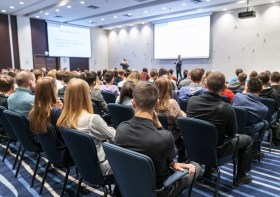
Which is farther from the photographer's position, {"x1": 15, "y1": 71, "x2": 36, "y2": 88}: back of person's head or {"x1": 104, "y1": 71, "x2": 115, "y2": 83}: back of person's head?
{"x1": 104, "y1": 71, "x2": 115, "y2": 83}: back of person's head

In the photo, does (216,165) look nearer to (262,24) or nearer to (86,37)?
(262,24)

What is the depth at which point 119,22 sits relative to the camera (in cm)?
1552

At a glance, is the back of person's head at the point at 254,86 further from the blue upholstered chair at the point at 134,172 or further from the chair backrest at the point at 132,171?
the chair backrest at the point at 132,171

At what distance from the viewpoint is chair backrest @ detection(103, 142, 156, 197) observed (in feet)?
4.56

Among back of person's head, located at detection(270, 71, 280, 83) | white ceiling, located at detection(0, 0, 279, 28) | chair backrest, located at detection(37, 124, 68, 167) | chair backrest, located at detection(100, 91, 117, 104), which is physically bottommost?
chair backrest, located at detection(37, 124, 68, 167)

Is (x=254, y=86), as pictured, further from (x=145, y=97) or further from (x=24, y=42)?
(x=24, y=42)

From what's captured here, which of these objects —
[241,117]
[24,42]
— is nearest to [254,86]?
[241,117]

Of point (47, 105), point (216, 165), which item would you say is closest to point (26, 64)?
point (47, 105)

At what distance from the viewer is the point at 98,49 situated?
1767 cm

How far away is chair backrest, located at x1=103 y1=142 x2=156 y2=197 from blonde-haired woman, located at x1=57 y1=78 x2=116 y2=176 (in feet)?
1.39

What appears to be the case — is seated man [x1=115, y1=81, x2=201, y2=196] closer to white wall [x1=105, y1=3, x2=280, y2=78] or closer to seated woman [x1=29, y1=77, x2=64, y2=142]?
seated woman [x1=29, y1=77, x2=64, y2=142]

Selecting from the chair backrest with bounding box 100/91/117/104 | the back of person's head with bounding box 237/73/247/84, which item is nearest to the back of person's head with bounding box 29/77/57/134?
the chair backrest with bounding box 100/91/117/104

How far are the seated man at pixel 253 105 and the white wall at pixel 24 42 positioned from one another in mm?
13563

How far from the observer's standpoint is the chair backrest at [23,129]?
244 centimetres
